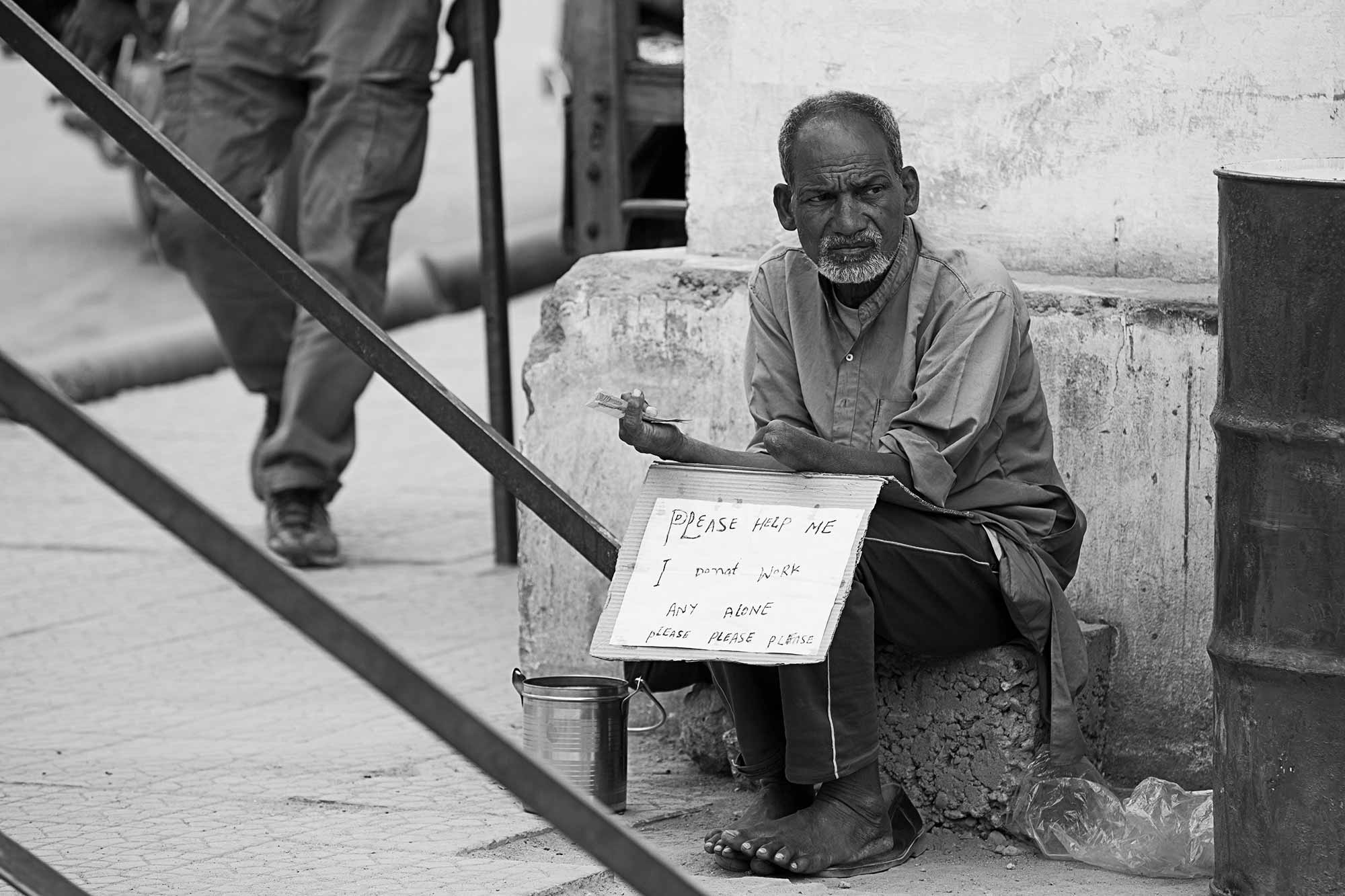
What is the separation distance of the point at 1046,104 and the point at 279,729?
192cm

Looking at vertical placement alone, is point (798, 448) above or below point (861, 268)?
below

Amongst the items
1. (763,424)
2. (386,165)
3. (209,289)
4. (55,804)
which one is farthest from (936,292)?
(209,289)

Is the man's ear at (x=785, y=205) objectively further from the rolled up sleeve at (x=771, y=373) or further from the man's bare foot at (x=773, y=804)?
the man's bare foot at (x=773, y=804)

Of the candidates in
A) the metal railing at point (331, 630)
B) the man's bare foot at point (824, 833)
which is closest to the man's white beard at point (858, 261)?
the man's bare foot at point (824, 833)

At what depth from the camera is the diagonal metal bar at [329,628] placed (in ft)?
6.42

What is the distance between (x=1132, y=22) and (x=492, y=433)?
133 centimetres

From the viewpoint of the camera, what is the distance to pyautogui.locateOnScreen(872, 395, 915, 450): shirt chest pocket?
341 centimetres

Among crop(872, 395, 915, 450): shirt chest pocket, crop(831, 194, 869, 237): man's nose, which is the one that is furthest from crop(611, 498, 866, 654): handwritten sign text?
crop(831, 194, 869, 237): man's nose

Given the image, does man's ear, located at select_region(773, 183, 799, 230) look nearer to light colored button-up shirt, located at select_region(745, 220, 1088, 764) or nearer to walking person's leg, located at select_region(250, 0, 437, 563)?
light colored button-up shirt, located at select_region(745, 220, 1088, 764)

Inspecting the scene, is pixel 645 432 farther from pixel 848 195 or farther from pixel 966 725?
pixel 966 725

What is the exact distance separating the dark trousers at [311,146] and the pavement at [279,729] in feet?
1.44

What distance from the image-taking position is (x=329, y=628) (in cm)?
197

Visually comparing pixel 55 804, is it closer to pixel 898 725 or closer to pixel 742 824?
pixel 742 824

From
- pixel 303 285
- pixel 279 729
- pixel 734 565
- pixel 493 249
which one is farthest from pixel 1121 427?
pixel 493 249
